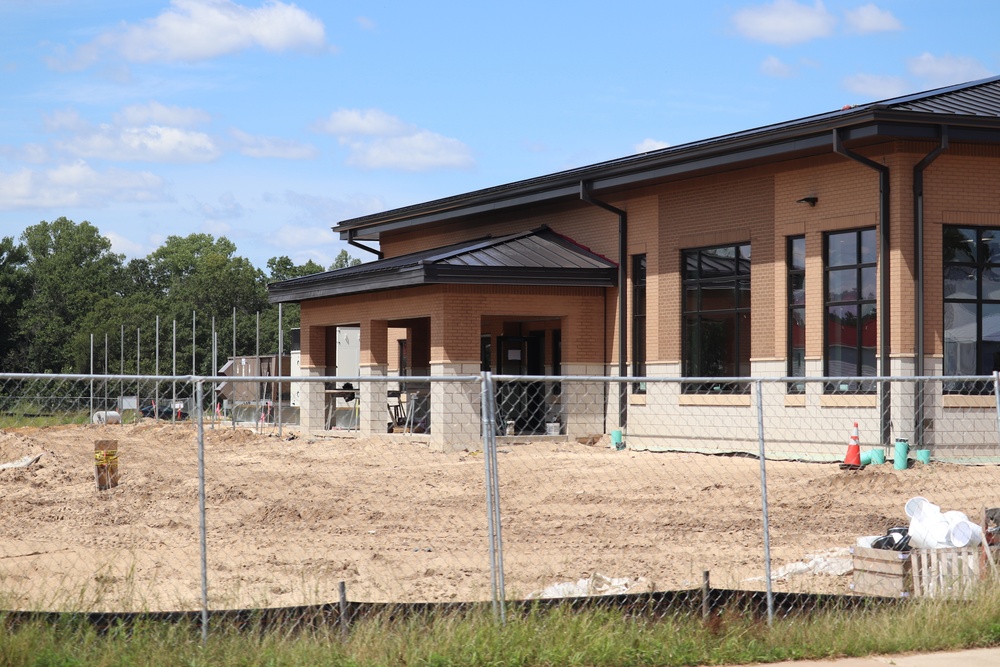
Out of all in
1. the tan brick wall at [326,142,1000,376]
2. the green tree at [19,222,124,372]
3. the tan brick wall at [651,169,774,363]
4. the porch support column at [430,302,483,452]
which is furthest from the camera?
the green tree at [19,222,124,372]

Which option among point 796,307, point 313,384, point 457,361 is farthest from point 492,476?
point 313,384

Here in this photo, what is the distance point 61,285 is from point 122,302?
9.47m

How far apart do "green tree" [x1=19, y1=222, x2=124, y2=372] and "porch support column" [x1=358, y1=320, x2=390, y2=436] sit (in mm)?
Result: 65826

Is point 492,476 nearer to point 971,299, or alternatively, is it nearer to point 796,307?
point 971,299

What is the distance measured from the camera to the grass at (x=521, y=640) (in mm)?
7332

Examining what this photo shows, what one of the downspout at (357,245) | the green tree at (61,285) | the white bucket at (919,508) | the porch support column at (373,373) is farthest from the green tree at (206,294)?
the white bucket at (919,508)

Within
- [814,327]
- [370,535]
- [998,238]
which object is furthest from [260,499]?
[998,238]

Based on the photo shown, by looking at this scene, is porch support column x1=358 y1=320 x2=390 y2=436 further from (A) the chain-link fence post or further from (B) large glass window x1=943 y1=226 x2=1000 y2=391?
(A) the chain-link fence post

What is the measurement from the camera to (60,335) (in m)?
95.2

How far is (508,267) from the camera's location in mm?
25562

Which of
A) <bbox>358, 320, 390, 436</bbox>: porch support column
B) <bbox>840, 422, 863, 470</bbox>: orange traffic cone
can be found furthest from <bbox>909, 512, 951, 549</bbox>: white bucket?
<bbox>358, 320, 390, 436</bbox>: porch support column

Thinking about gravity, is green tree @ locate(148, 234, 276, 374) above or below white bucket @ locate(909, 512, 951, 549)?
above

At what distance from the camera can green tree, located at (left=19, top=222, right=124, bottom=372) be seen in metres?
92.4

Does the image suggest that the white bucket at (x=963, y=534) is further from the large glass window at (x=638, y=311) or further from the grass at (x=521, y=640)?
the large glass window at (x=638, y=311)
